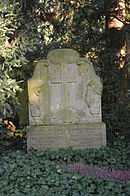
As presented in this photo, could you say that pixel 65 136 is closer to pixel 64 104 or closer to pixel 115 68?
pixel 64 104

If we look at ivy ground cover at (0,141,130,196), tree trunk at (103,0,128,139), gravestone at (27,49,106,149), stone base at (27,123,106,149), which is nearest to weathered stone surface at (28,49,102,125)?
gravestone at (27,49,106,149)

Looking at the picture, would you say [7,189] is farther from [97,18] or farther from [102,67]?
[97,18]

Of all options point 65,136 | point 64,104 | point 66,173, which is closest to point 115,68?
point 64,104

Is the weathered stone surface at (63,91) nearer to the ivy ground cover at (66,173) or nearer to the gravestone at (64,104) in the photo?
the gravestone at (64,104)

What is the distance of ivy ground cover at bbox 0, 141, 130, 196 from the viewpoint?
452 cm

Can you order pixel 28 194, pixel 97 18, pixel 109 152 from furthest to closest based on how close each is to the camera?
pixel 97 18 < pixel 109 152 < pixel 28 194

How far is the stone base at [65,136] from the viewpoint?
6.71m

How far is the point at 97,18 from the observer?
986 centimetres

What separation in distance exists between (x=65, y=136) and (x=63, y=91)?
3.15ft

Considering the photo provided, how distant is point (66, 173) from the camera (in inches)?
199

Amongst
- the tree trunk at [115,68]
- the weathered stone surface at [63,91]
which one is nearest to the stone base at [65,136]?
the weathered stone surface at [63,91]

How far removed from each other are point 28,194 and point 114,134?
3773 millimetres

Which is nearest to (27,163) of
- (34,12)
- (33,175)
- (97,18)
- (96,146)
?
(33,175)

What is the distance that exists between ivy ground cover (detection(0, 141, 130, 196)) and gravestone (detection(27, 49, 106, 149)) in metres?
0.28
